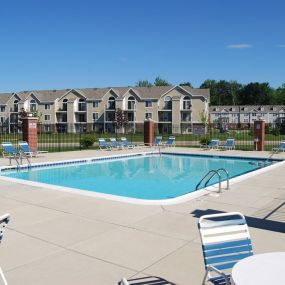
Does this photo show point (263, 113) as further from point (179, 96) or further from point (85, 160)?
point (85, 160)

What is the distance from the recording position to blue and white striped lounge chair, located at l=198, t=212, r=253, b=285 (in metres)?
Answer: 3.75

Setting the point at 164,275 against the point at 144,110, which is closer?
the point at 164,275

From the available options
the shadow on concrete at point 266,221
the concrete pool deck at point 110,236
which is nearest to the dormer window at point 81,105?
the concrete pool deck at point 110,236

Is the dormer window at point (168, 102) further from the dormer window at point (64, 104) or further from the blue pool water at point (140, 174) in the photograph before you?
the blue pool water at point (140, 174)

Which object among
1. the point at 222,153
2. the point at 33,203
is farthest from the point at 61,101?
the point at 33,203

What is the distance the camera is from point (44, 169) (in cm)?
Answer: 1736

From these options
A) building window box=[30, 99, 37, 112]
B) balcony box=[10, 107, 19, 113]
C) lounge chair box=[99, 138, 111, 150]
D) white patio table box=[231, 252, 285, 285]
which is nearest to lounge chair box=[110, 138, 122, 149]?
lounge chair box=[99, 138, 111, 150]

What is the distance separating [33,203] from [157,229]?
141 inches

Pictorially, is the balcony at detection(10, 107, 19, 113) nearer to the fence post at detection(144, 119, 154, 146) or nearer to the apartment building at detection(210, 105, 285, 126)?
the apartment building at detection(210, 105, 285, 126)

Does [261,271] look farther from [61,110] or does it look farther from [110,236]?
[61,110]

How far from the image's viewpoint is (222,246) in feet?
12.5

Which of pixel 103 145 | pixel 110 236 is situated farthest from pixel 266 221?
pixel 103 145

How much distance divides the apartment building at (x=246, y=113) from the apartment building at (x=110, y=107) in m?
34.2

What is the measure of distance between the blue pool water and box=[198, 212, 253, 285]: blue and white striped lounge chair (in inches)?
339
